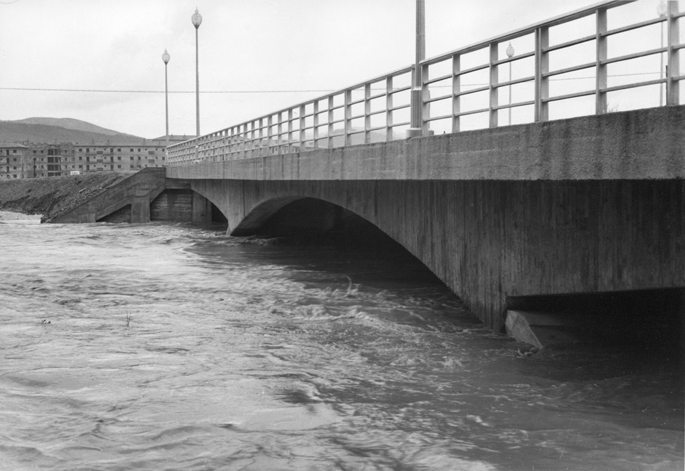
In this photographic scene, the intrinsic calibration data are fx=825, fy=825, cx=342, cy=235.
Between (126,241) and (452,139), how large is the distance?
79.9 ft

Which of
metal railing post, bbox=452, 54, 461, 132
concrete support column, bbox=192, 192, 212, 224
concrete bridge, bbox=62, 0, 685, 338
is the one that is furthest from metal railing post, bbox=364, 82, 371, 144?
concrete support column, bbox=192, 192, 212, 224

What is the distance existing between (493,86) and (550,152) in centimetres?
187

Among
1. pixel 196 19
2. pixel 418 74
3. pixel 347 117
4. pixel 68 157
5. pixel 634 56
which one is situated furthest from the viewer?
pixel 68 157

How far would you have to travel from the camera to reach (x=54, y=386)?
9.88 metres

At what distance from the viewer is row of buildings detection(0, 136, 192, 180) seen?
155 m

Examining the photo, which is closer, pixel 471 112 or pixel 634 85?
pixel 634 85

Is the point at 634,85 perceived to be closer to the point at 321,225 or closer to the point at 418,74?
the point at 418,74

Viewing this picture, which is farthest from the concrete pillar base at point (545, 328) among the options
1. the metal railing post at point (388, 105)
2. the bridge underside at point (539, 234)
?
the metal railing post at point (388, 105)

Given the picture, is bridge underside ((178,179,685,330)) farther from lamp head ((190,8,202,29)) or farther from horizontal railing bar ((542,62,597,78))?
lamp head ((190,8,202,29))

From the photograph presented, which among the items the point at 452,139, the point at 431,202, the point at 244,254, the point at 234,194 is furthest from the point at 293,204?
the point at 452,139

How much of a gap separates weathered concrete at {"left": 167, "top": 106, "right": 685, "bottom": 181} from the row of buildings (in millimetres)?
144902

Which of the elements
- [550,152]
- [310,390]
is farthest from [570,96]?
[310,390]

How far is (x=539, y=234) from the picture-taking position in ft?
37.1

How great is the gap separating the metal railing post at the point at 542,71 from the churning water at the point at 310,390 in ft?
10.5
